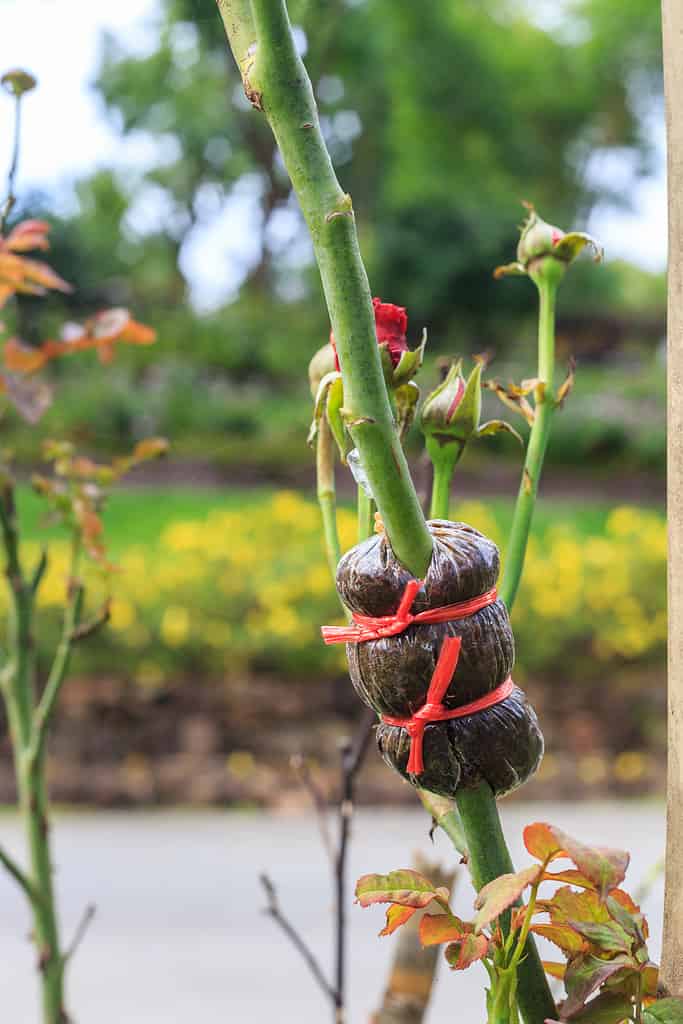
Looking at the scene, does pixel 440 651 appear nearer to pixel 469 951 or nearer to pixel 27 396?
pixel 469 951

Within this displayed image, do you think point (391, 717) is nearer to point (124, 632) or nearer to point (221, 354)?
point (124, 632)

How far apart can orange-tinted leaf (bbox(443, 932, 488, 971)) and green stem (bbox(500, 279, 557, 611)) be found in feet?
0.44

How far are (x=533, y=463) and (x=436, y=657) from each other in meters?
0.13

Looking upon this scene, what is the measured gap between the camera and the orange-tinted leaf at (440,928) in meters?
0.42

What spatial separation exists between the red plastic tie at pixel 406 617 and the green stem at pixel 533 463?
6 centimetres

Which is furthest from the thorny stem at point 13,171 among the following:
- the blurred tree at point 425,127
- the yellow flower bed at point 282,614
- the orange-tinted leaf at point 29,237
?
the blurred tree at point 425,127

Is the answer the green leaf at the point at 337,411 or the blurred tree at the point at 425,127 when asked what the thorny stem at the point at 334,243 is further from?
the blurred tree at the point at 425,127

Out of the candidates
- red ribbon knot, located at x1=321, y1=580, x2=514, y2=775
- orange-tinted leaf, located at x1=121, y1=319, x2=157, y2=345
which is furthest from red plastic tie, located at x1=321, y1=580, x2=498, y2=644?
orange-tinted leaf, located at x1=121, y1=319, x2=157, y2=345

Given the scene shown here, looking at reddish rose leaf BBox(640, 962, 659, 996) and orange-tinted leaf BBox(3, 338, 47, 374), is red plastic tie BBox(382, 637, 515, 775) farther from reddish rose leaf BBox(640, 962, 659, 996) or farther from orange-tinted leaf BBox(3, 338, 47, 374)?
orange-tinted leaf BBox(3, 338, 47, 374)

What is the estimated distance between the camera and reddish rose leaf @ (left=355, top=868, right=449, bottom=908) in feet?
1.37

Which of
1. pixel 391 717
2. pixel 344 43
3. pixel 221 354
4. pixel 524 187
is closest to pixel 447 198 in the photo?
pixel 344 43

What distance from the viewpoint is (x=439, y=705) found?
39 centimetres

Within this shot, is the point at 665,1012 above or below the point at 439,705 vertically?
below

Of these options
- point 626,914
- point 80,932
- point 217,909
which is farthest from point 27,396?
point 217,909
